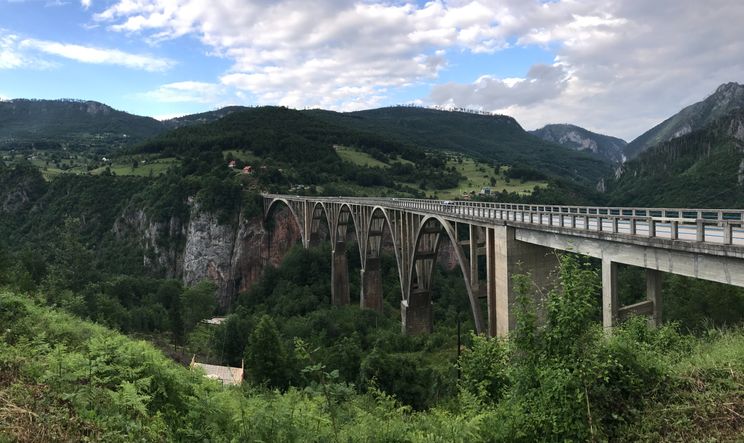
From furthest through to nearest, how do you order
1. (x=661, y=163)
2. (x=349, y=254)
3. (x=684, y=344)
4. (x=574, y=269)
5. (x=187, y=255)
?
1. (x=661, y=163)
2. (x=187, y=255)
3. (x=349, y=254)
4. (x=684, y=344)
5. (x=574, y=269)

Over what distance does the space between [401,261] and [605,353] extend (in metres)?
30.3

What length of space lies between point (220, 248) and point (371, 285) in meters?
36.4

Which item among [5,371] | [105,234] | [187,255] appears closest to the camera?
[5,371]

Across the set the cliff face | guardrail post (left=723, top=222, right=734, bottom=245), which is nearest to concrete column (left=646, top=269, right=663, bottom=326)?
guardrail post (left=723, top=222, right=734, bottom=245)

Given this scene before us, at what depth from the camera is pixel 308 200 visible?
6359 centimetres

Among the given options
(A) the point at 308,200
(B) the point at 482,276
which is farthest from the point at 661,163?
(A) the point at 308,200

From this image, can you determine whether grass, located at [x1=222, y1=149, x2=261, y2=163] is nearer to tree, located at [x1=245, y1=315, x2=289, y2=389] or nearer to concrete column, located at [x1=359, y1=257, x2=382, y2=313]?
concrete column, located at [x1=359, y1=257, x2=382, y2=313]

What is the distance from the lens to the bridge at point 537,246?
12.3 meters

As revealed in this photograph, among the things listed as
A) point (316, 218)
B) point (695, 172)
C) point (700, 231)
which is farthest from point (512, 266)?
point (695, 172)

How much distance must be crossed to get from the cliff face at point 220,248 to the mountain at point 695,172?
9073 cm

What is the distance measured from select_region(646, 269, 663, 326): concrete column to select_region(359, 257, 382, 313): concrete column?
117 feet

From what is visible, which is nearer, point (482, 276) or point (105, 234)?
point (482, 276)

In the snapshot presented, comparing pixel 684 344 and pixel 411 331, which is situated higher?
pixel 684 344

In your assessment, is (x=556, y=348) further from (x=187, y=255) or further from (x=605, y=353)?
(x=187, y=255)
